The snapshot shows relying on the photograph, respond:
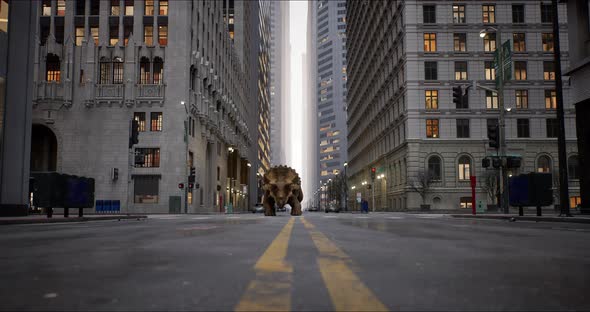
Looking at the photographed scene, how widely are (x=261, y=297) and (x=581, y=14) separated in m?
23.8

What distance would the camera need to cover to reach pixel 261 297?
2.60 m

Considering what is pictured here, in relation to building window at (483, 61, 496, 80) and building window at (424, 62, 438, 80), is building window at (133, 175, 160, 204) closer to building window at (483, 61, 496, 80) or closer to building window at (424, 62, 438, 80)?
building window at (424, 62, 438, 80)

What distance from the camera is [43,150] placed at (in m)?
46.5

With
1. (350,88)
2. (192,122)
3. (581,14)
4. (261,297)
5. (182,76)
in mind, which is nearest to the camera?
(261,297)

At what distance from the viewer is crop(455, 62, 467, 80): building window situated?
50.5 m

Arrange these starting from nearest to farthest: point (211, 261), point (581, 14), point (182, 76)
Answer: point (211, 261), point (581, 14), point (182, 76)

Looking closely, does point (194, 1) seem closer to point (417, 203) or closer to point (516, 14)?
point (417, 203)

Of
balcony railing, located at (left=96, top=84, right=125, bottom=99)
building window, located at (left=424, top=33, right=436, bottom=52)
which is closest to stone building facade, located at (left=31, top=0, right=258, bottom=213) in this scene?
balcony railing, located at (left=96, top=84, right=125, bottom=99)

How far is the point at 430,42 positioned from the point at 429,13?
10.8 feet

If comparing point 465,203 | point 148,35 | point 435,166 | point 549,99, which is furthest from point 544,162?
point 148,35

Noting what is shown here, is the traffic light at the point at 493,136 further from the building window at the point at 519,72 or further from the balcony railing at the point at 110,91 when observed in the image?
the balcony railing at the point at 110,91

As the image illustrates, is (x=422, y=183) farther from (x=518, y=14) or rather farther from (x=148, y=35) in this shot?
(x=148, y=35)

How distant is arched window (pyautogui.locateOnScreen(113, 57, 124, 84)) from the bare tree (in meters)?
30.8

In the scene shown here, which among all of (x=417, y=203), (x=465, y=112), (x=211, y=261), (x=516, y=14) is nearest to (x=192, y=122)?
(x=417, y=203)
